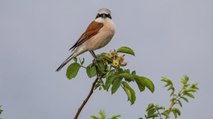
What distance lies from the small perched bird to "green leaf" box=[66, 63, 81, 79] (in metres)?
3.24

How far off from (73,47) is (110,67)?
Answer: 3.26 meters

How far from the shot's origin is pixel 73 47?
8.20m

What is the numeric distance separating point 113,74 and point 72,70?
2.00 feet

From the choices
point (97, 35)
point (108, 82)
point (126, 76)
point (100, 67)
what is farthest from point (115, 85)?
point (97, 35)

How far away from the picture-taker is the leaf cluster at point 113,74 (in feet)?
14.9

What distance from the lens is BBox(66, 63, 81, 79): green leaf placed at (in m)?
4.85

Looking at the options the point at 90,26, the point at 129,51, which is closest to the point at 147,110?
the point at 129,51

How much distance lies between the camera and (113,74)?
462cm

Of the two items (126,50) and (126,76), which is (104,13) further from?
(126,76)

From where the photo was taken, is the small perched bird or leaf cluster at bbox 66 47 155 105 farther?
the small perched bird

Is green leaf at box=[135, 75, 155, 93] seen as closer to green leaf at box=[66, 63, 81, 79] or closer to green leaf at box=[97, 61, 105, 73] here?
green leaf at box=[97, 61, 105, 73]

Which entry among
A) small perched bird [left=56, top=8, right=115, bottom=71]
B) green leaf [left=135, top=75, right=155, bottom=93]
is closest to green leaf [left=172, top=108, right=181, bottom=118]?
green leaf [left=135, top=75, right=155, bottom=93]

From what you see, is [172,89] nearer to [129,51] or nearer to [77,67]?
[129,51]

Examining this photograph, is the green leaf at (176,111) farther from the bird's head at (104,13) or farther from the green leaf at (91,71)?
the bird's head at (104,13)
